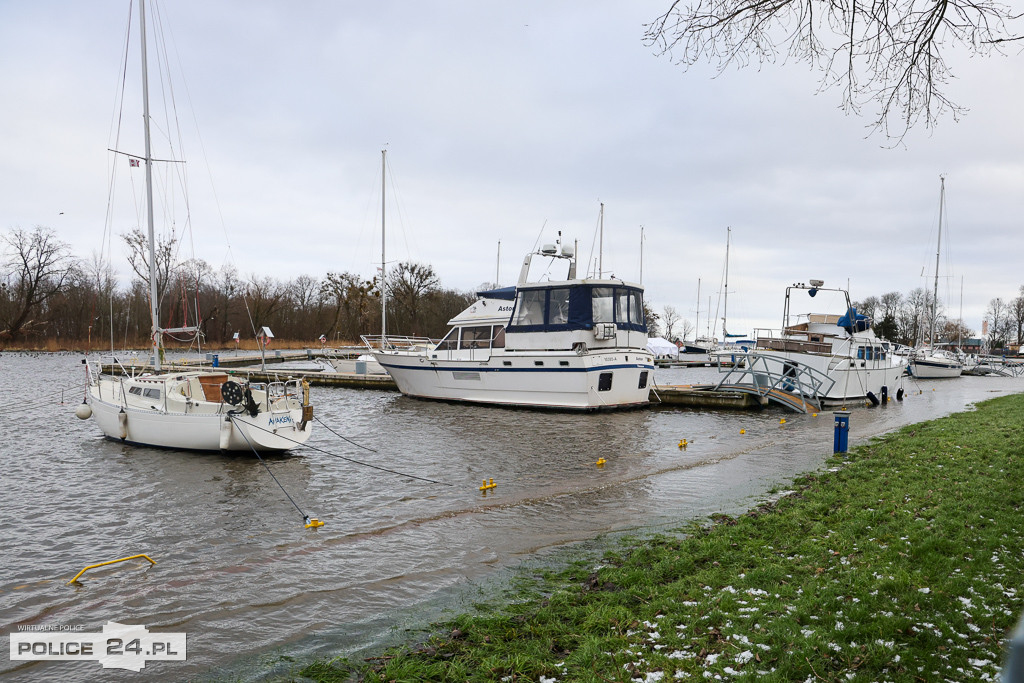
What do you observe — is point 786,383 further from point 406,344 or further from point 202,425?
point 202,425

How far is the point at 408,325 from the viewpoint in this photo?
66812mm

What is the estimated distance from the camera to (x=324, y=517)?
33.7 feet

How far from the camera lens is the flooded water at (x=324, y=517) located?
21.4 ft

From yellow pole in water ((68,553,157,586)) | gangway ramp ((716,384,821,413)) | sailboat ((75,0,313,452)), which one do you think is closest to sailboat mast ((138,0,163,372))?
sailboat ((75,0,313,452))

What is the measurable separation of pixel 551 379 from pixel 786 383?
10.1m

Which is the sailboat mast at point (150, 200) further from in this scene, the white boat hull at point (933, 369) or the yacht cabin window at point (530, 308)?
the white boat hull at point (933, 369)

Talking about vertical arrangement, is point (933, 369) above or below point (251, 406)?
below

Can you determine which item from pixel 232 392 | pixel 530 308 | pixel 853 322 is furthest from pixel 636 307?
pixel 232 392

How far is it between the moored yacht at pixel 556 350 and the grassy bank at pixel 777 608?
15681mm

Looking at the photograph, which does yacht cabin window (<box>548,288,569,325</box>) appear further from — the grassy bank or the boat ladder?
the grassy bank

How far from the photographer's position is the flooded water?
6535 mm

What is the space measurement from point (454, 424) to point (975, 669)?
1808cm

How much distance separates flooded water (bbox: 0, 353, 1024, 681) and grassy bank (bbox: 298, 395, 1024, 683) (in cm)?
101

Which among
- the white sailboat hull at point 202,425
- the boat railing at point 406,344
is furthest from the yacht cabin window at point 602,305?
the white sailboat hull at point 202,425
